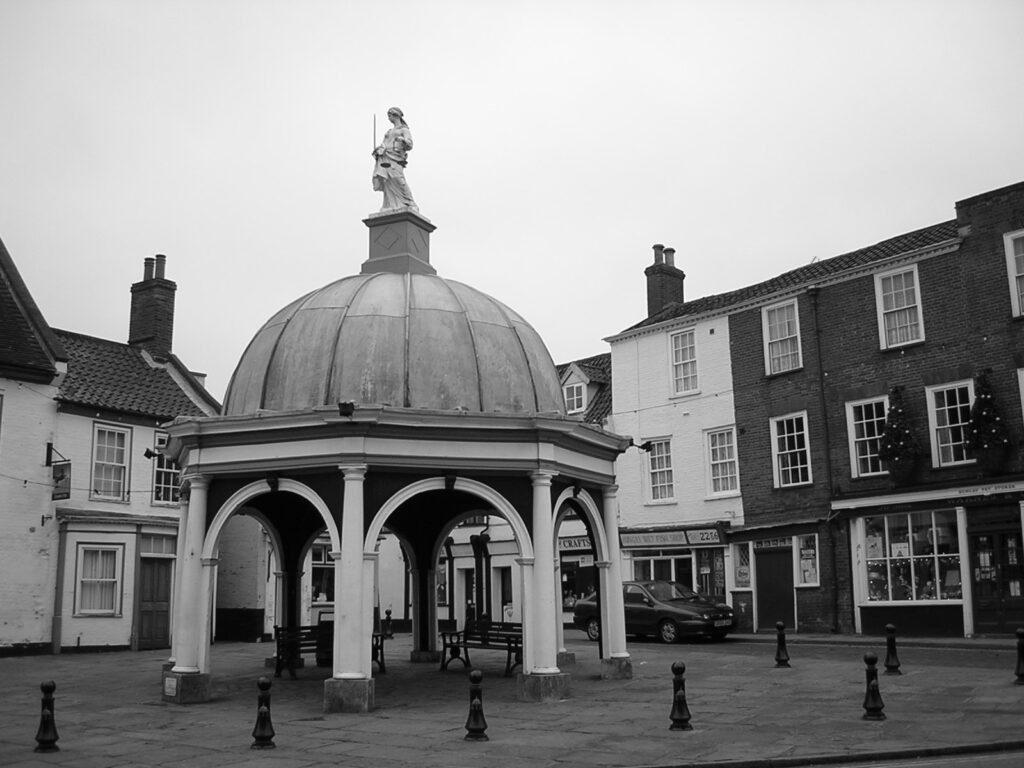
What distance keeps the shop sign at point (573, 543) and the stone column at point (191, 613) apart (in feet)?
69.4


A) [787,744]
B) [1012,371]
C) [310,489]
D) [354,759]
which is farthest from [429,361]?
[1012,371]

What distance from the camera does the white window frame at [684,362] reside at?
110 feet

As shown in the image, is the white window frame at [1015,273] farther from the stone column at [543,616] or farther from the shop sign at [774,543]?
the stone column at [543,616]

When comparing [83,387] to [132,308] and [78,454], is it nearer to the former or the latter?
[78,454]

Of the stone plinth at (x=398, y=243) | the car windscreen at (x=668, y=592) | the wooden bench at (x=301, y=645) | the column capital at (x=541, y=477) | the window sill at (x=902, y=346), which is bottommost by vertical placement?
the wooden bench at (x=301, y=645)

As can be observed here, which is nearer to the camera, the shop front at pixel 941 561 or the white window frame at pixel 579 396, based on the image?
the shop front at pixel 941 561

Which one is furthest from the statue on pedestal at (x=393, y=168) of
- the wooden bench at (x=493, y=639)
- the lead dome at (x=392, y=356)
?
the wooden bench at (x=493, y=639)

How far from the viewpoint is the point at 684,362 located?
3391 centimetres

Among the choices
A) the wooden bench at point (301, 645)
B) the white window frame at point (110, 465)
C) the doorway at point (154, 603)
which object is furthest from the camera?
the doorway at point (154, 603)

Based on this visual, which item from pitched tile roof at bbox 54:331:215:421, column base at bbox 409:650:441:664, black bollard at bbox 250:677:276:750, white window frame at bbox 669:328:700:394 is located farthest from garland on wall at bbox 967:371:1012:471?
pitched tile roof at bbox 54:331:215:421

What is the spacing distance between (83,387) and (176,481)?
427 cm

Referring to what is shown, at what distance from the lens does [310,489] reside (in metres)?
16.3

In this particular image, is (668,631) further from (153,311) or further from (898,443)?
(153,311)

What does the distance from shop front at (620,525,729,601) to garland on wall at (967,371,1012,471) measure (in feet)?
28.4
